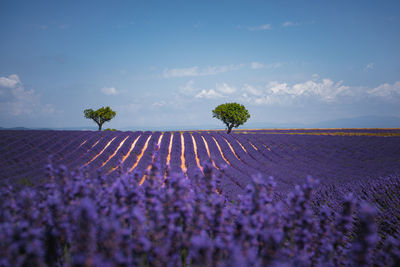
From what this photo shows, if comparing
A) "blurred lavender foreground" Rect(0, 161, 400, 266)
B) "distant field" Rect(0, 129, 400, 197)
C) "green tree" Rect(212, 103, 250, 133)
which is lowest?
"distant field" Rect(0, 129, 400, 197)

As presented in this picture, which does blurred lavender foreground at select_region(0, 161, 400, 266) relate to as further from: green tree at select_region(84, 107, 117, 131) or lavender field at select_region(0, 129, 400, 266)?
green tree at select_region(84, 107, 117, 131)

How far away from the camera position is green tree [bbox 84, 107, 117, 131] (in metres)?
35.4

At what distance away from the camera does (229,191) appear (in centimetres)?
811

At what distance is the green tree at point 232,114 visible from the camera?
30.5 metres

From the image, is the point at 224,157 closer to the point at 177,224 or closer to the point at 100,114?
the point at 177,224

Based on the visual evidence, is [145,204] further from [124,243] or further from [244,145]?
[244,145]

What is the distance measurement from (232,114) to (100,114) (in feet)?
79.6

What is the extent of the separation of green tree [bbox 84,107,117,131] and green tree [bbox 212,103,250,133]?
65.6 feet

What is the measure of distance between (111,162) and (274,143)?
15.3 meters

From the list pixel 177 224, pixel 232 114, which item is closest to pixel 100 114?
pixel 232 114

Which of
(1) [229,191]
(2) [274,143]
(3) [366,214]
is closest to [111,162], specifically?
(1) [229,191]

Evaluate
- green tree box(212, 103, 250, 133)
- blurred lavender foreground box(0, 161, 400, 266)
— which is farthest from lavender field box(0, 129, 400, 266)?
green tree box(212, 103, 250, 133)

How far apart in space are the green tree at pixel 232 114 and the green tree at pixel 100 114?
65.6 ft

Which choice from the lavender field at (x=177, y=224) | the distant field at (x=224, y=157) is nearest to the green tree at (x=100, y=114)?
the distant field at (x=224, y=157)
